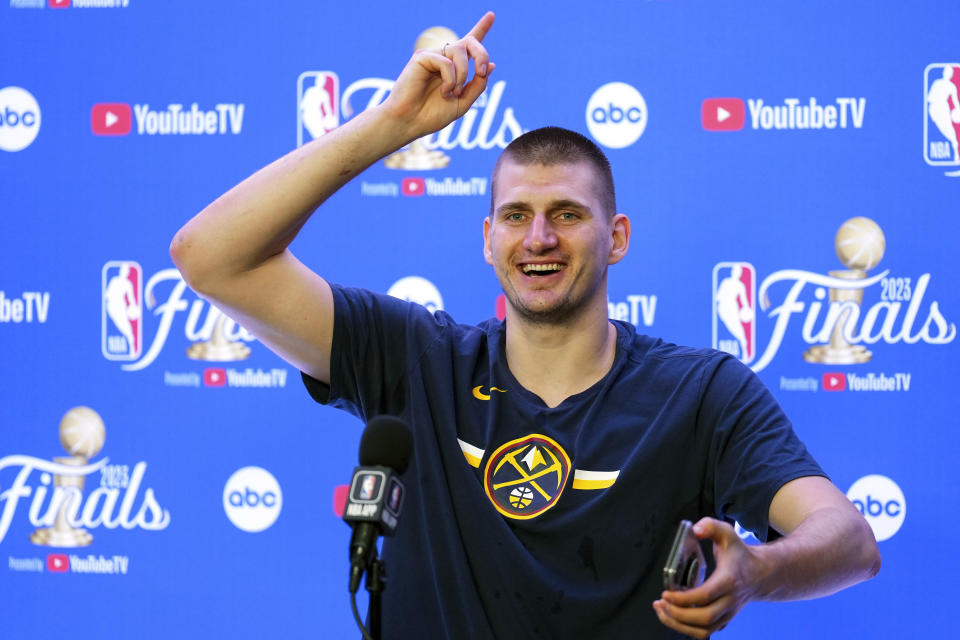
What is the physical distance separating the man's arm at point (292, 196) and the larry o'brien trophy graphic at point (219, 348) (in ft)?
3.24

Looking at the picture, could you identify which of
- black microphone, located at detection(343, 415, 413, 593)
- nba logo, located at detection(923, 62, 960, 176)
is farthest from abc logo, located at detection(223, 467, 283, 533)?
nba logo, located at detection(923, 62, 960, 176)

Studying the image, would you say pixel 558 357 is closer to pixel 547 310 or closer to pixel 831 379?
pixel 547 310

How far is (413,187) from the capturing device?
8.27 feet

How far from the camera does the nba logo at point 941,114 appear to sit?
234cm

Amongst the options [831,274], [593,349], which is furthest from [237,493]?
[831,274]

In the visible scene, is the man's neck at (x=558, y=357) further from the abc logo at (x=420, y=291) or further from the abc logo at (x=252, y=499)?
the abc logo at (x=252, y=499)

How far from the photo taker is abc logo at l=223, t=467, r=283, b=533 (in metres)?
2.54

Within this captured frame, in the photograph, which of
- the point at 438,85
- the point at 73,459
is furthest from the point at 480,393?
the point at 73,459

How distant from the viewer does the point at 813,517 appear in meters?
1.39

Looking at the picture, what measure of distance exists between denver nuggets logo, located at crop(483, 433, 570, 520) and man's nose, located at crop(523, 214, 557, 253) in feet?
1.03

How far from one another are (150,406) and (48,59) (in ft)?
3.25

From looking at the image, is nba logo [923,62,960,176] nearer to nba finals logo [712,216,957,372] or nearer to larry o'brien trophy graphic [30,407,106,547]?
nba finals logo [712,216,957,372]

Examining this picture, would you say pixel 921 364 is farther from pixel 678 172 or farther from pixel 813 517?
pixel 813 517

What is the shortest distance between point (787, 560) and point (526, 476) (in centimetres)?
46
